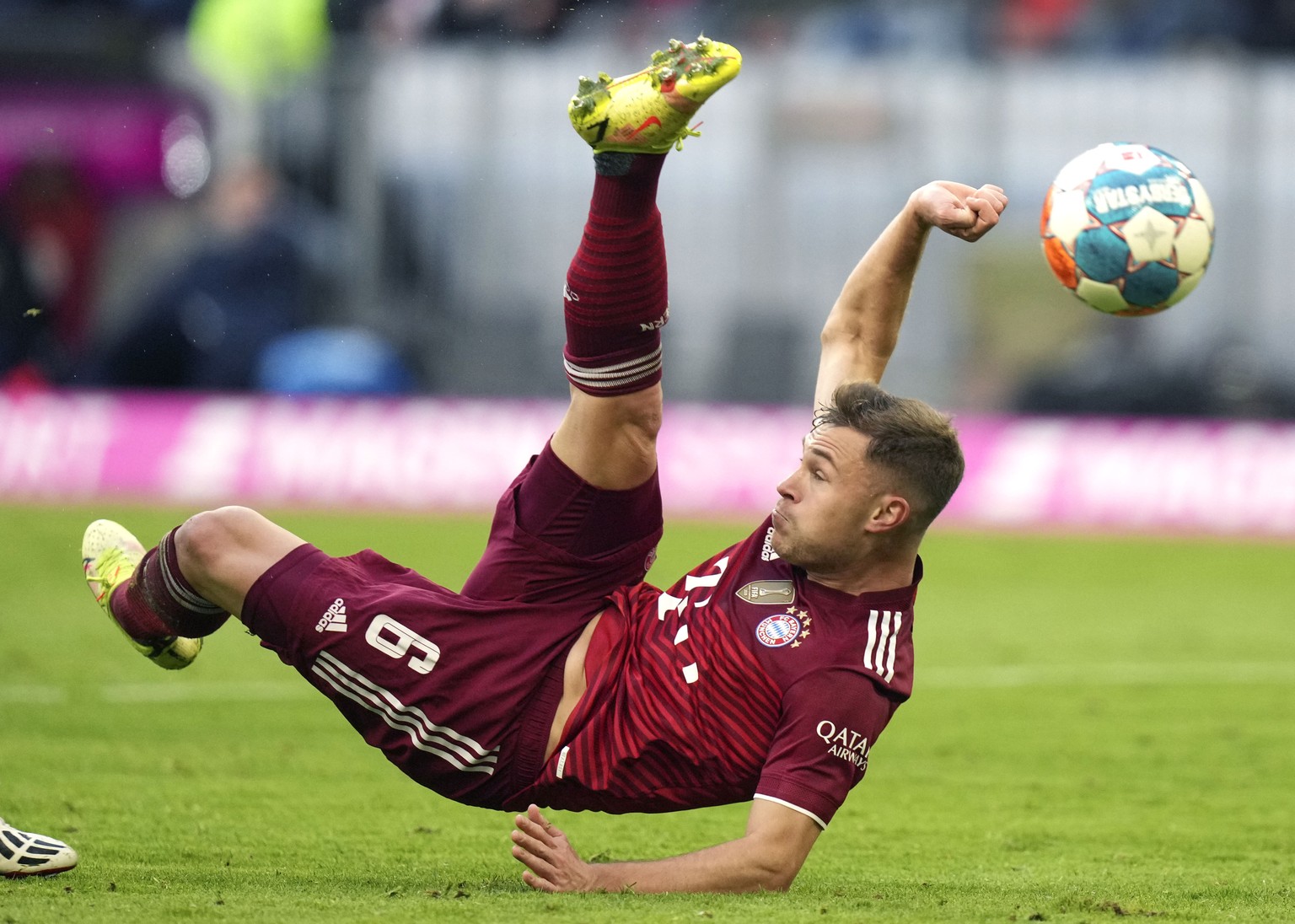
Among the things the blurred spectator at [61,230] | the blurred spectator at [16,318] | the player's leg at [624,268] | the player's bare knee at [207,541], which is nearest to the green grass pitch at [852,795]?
the player's bare knee at [207,541]

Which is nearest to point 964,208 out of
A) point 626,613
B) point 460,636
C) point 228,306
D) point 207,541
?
point 626,613

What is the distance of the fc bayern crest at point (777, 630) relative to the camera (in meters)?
4.95

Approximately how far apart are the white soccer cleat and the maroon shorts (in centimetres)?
80

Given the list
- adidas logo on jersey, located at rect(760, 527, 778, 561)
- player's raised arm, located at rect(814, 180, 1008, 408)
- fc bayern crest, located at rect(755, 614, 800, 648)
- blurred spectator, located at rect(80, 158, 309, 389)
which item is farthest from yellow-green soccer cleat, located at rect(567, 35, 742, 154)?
blurred spectator, located at rect(80, 158, 309, 389)

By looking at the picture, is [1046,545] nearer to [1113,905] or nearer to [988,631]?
[988,631]

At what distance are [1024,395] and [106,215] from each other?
9.99 m

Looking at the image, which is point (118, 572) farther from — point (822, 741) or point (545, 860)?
point (822, 741)

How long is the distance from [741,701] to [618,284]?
1.20 metres

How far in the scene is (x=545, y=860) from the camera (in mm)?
4871

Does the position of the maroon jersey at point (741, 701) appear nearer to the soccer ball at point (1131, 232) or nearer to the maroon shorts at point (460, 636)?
the maroon shorts at point (460, 636)

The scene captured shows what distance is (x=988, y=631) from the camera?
1161cm

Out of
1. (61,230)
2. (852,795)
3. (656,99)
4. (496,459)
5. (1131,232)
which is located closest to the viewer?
(656,99)

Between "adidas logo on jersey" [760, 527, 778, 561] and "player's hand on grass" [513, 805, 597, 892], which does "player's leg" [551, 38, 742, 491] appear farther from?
"player's hand on grass" [513, 805, 597, 892]

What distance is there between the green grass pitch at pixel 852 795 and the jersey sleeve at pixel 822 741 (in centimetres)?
29
